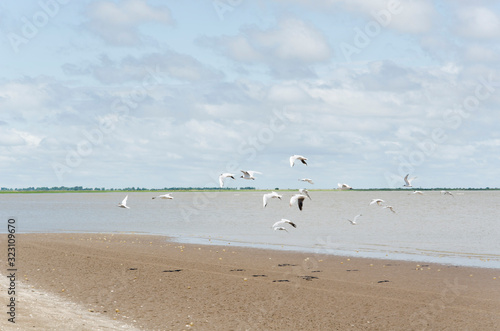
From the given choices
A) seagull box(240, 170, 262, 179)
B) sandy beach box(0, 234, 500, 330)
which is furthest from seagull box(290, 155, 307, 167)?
sandy beach box(0, 234, 500, 330)

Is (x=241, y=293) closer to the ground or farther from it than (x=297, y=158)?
closer to the ground

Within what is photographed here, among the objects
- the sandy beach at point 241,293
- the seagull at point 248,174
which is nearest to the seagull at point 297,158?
the seagull at point 248,174

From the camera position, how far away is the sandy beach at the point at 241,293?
57.1ft

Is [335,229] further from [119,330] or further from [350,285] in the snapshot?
[119,330]

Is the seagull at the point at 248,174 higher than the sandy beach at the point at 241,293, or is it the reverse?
the seagull at the point at 248,174

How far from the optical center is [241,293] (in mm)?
21625

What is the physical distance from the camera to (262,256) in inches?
1310

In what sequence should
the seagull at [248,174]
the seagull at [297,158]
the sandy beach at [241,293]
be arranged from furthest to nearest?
the seagull at [248,174] → the seagull at [297,158] → the sandy beach at [241,293]

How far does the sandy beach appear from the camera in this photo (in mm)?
17406

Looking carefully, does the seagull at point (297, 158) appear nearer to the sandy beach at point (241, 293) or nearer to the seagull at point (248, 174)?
the seagull at point (248, 174)

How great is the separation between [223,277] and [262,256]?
341 inches

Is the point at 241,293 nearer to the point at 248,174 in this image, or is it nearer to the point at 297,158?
the point at 297,158

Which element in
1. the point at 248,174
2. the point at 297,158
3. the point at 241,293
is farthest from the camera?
the point at 248,174

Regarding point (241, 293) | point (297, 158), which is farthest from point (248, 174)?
point (241, 293)
